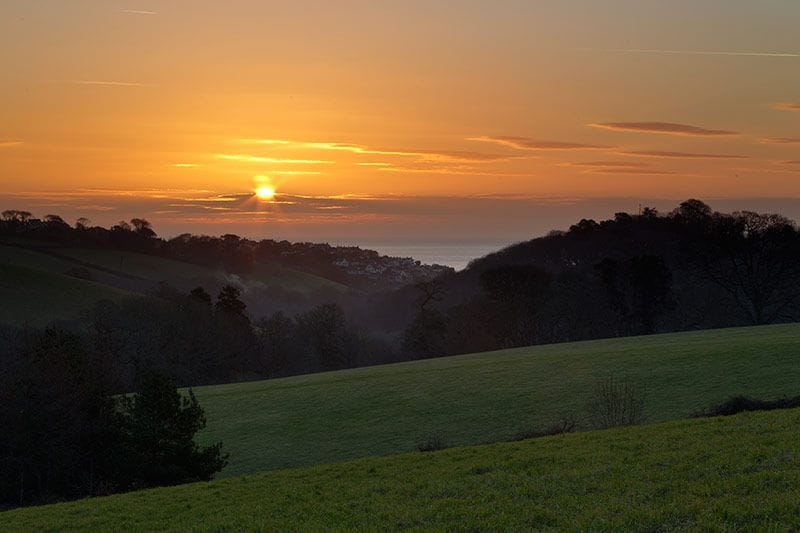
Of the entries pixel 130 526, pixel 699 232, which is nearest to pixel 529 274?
pixel 699 232

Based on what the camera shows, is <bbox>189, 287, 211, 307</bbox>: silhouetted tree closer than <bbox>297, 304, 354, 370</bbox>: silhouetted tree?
Yes

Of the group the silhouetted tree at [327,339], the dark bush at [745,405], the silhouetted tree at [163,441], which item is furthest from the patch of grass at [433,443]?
the silhouetted tree at [327,339]

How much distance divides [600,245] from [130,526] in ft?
452

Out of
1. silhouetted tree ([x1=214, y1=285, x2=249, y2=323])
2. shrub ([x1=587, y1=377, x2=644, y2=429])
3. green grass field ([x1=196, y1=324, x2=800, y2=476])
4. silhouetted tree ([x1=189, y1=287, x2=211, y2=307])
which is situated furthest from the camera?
silhouetted tree ([x1=214, y1=285, x2=249, y2=323])

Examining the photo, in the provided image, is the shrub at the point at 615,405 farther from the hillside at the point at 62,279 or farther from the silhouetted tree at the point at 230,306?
the hillside at the point at 62,279

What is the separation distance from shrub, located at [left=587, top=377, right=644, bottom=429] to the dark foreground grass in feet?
24.0

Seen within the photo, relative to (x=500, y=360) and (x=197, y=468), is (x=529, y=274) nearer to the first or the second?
(x=500, y=360)

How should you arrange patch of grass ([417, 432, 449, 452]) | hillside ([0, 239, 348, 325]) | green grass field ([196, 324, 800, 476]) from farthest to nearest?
1. hillside ([0, 239, 348, 325])
2. green grass field ([196, 324, 800, 476])
3. patch of grass ([417, 432, 449, 452])

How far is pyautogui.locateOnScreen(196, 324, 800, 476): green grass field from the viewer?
42.6 metres

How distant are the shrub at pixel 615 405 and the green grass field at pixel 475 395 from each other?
760mm

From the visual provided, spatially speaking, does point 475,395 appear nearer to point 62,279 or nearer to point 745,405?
point 745,405

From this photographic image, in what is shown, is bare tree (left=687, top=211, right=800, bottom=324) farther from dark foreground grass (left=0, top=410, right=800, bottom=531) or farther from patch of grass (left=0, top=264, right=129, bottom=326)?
patch of grass (left=0, top=264, right=129, bottom=326)

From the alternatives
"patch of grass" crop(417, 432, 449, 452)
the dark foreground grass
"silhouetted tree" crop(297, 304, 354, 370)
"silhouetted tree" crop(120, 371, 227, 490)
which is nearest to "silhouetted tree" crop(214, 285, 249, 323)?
"silhouetted tree" crop(297, 304, 354, 370)

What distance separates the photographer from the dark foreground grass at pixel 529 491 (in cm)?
1502
